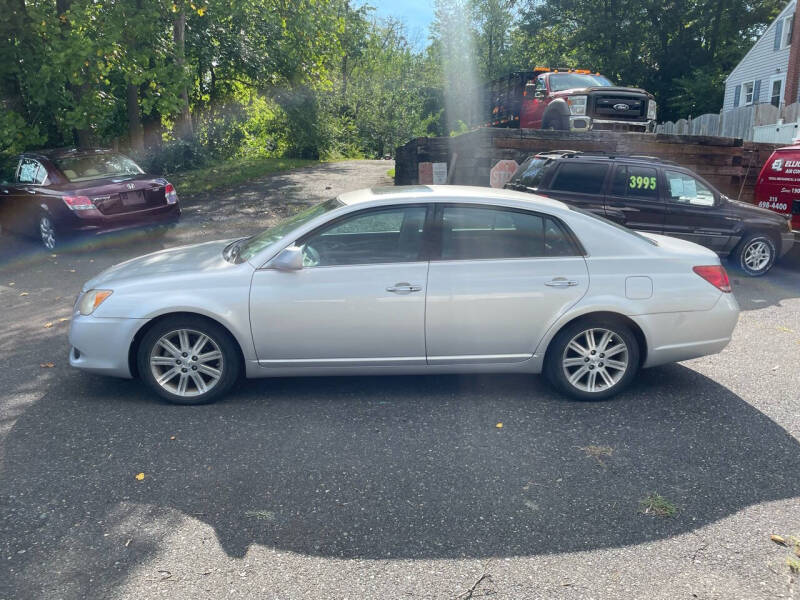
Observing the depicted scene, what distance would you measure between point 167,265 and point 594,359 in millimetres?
3265

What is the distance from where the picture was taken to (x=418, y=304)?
4.70m

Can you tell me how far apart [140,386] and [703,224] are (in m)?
7.76

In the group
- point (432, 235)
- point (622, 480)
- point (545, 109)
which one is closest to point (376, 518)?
point (622, 480)

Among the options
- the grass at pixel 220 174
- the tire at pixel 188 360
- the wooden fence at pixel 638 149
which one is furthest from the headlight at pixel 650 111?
the tire at pixel 188 360

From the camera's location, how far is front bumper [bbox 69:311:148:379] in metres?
4.70

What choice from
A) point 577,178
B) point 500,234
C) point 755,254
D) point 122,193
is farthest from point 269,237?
point 755,254

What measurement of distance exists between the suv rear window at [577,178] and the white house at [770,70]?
84.7 feet

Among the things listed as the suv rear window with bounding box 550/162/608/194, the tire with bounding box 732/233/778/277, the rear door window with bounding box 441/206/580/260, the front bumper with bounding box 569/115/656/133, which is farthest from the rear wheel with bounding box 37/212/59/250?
the tire with bounding box 732/233/778/277

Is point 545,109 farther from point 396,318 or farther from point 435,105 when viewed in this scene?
point 435,105

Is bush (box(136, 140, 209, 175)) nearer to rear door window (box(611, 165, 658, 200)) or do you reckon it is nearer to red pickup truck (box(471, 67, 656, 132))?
red pickup truck (box(471, 67, 656, 132))

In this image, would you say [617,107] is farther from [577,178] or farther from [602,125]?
[577,178]

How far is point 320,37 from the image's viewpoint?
776 inches

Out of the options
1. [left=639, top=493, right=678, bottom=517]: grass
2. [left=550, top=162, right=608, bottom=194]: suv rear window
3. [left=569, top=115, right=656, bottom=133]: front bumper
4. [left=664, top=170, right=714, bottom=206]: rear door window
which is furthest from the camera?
[left=569, top=115, right=656, bottom=133]: front bumper

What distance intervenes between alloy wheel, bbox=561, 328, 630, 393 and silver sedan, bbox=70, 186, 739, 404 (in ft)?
0.03
